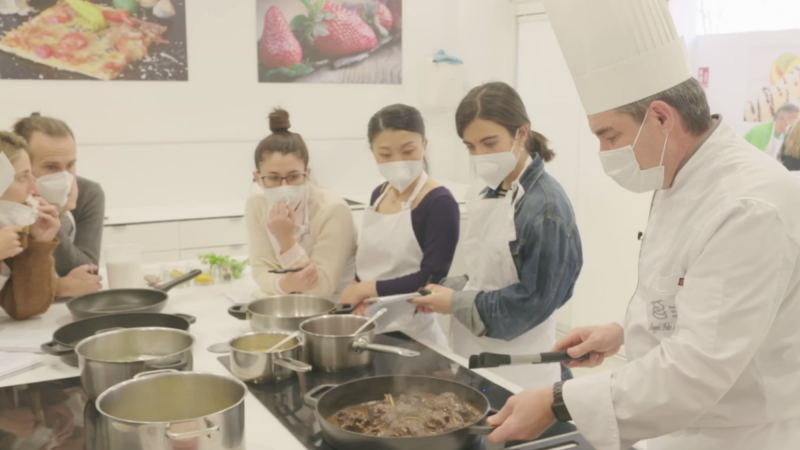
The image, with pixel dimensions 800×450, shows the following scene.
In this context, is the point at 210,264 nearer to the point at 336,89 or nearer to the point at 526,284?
the point at 526,284

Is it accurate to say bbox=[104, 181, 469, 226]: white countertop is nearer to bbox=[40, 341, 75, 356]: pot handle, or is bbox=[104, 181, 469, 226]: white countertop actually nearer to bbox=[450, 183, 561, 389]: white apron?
bbox=[450, 183, 561, 389]: white apron

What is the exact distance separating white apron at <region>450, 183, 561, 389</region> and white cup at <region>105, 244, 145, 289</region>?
1022 mm

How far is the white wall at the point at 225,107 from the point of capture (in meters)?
4.10

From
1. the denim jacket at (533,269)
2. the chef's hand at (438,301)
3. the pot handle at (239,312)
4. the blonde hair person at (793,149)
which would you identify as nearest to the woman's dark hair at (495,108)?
the denim jacket at (533,269)

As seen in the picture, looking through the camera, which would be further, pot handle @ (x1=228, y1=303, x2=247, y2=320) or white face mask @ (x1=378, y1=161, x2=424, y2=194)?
white face mask @ (x1=378, y1=161, x2=424, y2=194)

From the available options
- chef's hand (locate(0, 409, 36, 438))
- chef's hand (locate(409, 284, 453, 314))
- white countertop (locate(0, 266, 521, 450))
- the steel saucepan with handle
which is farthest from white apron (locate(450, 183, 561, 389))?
chef's hand (locate(0, 409, 36, 438))

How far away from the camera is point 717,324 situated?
1096 millimetres

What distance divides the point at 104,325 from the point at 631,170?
1.31 meters

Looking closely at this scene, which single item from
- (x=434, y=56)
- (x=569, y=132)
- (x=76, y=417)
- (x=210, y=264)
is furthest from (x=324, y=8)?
(x=76, y=417)

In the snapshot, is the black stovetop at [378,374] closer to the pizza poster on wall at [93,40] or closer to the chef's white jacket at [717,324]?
the chef's white jacket at [717,324]

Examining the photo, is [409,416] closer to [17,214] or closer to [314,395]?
[314,395]

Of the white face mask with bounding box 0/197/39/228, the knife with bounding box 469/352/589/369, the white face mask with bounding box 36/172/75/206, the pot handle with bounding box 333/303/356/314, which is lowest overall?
the pot handle with bounding box 333/303/356/314

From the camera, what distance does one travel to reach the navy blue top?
85.4 inches

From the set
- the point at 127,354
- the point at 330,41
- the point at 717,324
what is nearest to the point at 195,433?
the point at 127,354
